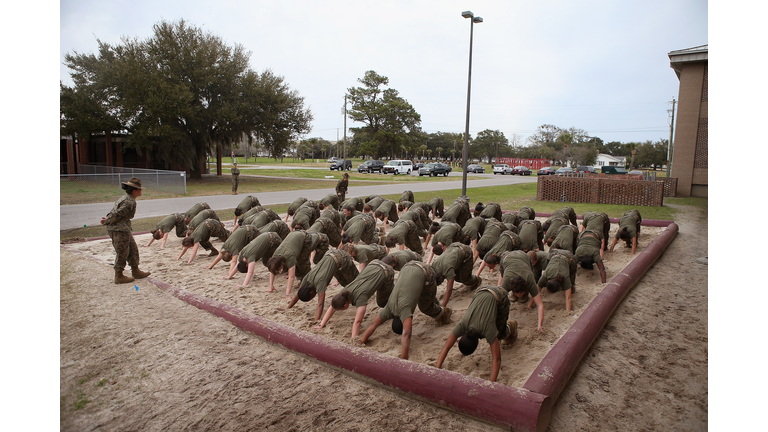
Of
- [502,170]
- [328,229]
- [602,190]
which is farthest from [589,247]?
[502,170]

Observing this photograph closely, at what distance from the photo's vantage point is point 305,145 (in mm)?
97188

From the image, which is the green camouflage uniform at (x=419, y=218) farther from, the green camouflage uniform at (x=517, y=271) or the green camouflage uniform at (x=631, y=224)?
the green camouflage uniform at (x=631, y=224)

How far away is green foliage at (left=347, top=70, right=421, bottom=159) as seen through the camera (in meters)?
37.5

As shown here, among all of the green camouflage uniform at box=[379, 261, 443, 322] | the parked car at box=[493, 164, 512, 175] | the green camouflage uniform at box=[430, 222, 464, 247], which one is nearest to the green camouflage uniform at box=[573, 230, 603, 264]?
the green camouflage uniform at box=[430, 222, 464, 247]

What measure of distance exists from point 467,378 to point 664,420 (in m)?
1.71

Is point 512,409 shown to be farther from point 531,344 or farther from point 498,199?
point 498,199

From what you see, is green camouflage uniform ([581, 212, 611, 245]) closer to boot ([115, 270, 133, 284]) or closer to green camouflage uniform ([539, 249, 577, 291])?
green camouflage uniform ([539, 249, 577, 291])

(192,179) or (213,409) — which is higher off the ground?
(192,179)

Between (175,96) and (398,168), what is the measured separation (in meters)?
22.7

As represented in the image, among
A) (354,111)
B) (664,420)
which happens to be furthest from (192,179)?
(664,420)

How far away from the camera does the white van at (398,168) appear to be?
41062 millimetres

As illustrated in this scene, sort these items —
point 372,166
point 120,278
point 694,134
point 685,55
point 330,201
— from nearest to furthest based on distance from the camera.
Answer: point 685,55, point 120,278, point 694,134, point 330,201, point 372,166

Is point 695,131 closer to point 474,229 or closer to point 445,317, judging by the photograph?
point 474,229

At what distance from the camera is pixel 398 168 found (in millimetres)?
41250
